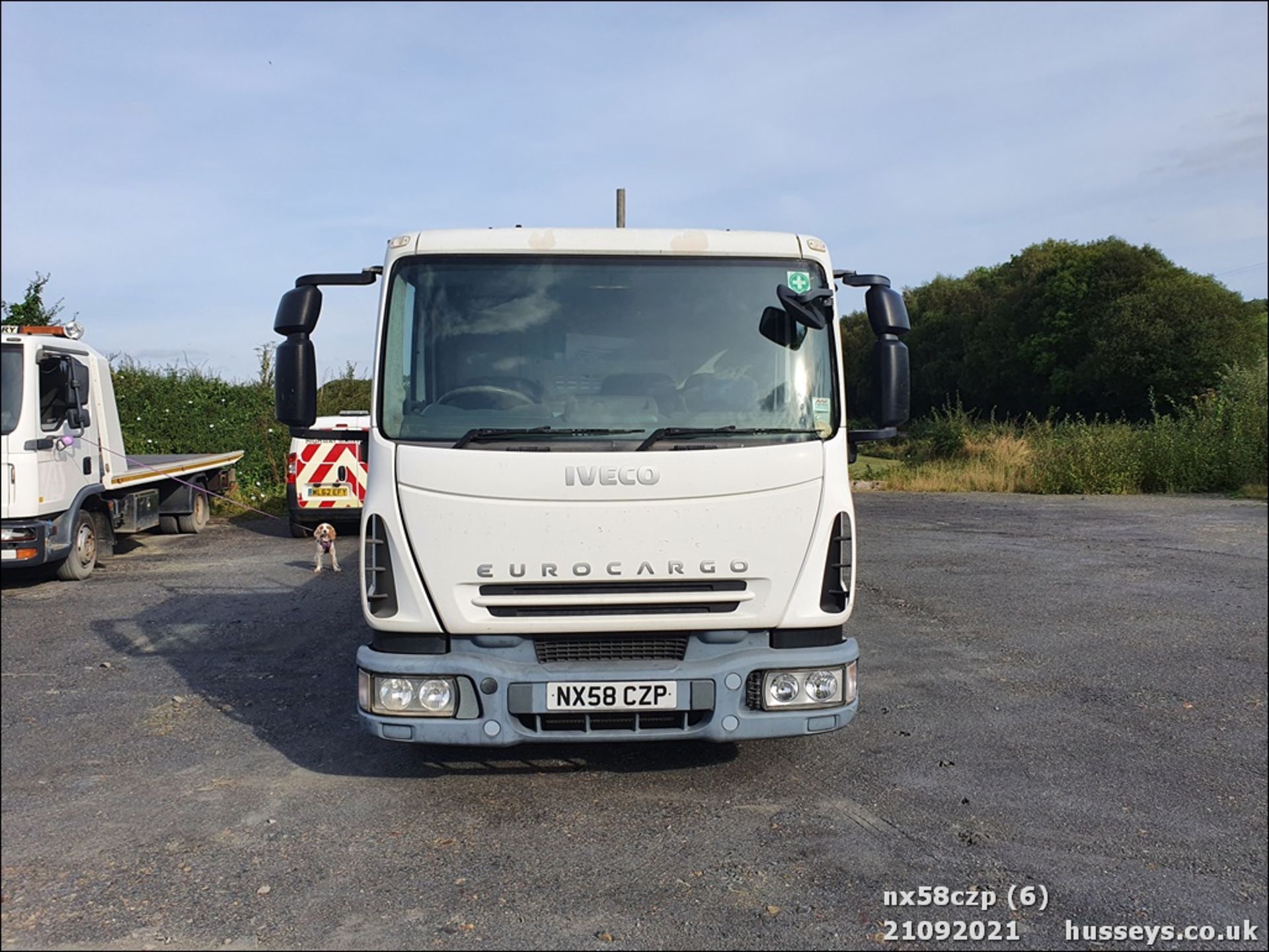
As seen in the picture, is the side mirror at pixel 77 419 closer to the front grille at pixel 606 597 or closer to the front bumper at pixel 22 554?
the front bumper at pixel 22 554

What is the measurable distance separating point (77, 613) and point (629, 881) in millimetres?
4832

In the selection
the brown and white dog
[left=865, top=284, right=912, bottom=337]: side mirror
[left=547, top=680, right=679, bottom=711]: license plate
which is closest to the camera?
[left=547, top=680, right=679, bottom=711]: license plate

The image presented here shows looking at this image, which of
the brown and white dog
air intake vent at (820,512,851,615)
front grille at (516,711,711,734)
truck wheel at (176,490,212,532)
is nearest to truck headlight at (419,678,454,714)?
front grille at (516,711,711,734)

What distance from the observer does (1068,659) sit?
269 inches

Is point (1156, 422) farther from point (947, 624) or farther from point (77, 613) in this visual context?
point (77, 613)

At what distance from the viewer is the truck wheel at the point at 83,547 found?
328 inches

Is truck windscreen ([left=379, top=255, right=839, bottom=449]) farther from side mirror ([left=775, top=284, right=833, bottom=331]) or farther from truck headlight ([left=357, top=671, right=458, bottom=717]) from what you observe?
truck headlight ([left=357, top=671, right=458, bottom=717])

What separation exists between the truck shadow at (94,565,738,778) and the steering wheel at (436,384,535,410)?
145cm

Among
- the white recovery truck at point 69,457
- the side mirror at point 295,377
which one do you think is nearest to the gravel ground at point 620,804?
the white recovery truck at point 69,457

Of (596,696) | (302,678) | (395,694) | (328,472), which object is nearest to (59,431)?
(302,678)

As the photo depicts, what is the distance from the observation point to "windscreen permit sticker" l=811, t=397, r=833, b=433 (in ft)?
14.6

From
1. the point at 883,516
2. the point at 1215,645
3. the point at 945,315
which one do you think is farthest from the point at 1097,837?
the point at 945,315

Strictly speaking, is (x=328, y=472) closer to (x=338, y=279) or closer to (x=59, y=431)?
(x=59, y=431)

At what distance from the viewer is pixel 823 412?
14.7 ft
